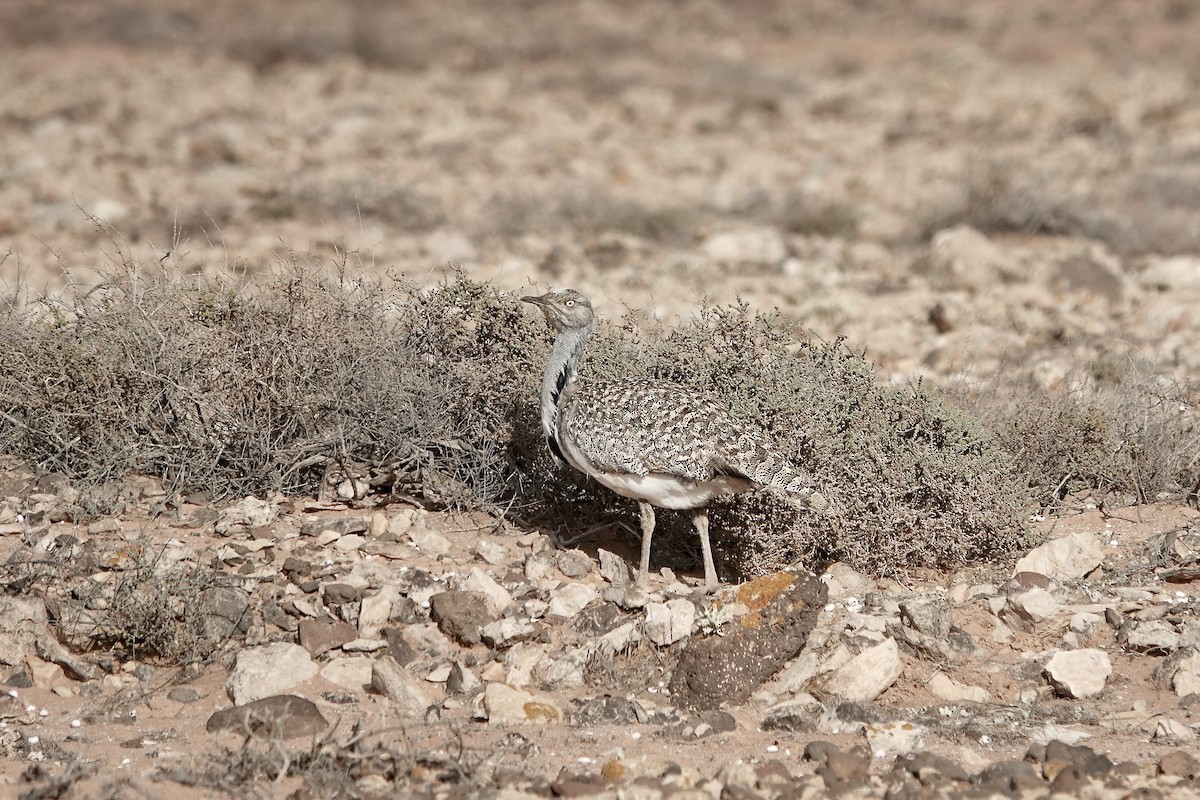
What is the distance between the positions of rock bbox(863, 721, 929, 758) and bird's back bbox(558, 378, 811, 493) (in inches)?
40.7

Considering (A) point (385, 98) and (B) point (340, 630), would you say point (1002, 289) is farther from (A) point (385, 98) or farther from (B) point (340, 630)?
(A) point (385, 98)

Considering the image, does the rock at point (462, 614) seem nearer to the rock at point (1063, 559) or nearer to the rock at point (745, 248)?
the rock at point (1063, 559)

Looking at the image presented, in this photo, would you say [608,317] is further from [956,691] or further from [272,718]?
[272,718]

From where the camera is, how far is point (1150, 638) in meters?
4.68

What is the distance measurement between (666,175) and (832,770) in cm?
1042

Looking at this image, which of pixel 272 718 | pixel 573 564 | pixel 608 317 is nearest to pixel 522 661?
pixel 573 564

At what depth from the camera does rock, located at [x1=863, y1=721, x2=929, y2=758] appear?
13.4 feet

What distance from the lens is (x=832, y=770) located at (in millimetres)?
3875

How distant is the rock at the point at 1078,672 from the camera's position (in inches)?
177

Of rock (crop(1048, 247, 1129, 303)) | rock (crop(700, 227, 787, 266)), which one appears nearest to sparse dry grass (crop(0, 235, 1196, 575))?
rock (crop(1048, 247, 1129, 303))

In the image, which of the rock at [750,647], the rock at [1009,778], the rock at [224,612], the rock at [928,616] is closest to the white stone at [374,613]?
the rock at [224,612]

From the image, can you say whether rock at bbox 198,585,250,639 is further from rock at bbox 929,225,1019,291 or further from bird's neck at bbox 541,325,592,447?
rock at bbox 929,225,1019,291

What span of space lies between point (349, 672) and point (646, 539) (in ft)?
4.22

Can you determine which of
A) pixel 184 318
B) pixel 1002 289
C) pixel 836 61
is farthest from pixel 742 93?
pixel 184 318
